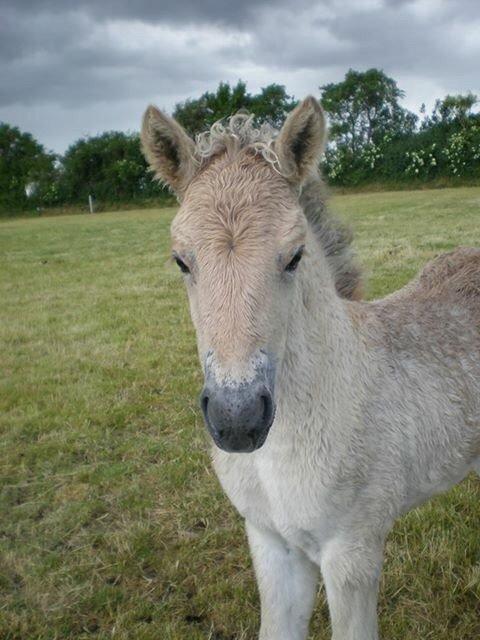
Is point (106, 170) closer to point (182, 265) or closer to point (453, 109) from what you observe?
point (453, 109)

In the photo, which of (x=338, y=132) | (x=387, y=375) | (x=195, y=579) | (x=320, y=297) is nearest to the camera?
(x=320, y=297)

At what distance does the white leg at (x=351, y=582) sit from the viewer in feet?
7.83

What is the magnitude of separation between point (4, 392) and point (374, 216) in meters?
14.4

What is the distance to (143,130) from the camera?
93.6 inches

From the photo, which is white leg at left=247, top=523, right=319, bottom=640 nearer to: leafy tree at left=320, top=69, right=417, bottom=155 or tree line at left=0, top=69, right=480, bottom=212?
tree line at left=0, top=69, right=480, bottom=212

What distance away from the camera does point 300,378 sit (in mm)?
2371

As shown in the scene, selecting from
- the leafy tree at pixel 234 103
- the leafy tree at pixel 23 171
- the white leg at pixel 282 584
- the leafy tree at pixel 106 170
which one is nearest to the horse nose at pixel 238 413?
the white leg at pixel 282 584

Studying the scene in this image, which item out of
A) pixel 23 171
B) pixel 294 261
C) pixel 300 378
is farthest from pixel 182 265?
pixel 23 171

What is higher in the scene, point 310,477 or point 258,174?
point 258,174

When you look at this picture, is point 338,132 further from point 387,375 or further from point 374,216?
point 387,375

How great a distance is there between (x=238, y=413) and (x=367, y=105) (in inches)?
1540

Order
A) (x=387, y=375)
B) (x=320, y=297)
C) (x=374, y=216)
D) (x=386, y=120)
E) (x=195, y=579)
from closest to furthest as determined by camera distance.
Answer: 1. (x=320, y=297)
2. (x=387, y=375)
3. (x=195, y=579)
4. (x=374, y=216)
5. (x=386, y=120)

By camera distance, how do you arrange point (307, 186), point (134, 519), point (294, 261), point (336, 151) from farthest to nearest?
1. point (336, 151)
2. point (134, 519)
3. point (307, 186)
4. point (294, 261)

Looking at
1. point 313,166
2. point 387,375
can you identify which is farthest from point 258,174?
point 387,375
